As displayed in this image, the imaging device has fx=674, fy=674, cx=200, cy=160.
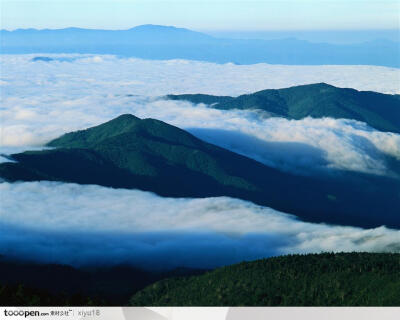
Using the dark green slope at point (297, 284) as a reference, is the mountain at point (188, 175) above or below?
below

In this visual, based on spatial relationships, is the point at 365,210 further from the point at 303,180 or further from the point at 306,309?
Answer: the point at 306,309

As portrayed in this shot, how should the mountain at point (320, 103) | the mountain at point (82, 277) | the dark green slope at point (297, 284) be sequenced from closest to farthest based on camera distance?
1. the dark green slope at point (297, 284)
2. the mountain at point (82, 277)
3. the mountain at point (320, 103)

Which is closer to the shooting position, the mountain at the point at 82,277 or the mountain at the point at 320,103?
the mountain at the point at 82,277

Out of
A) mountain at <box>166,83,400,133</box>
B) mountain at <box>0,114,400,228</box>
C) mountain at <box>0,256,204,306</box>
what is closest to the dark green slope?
mountain at <box>0,256,204,306</box>

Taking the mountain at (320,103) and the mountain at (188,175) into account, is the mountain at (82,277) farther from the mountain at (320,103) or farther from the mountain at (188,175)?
the mountain at (320,103)

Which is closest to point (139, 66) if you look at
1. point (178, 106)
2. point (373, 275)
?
point (178, 106)

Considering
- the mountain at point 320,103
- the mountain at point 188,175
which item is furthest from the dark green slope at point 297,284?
the mountain at point 320,103

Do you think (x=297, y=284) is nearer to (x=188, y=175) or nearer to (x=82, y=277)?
(x=82, y=277)
